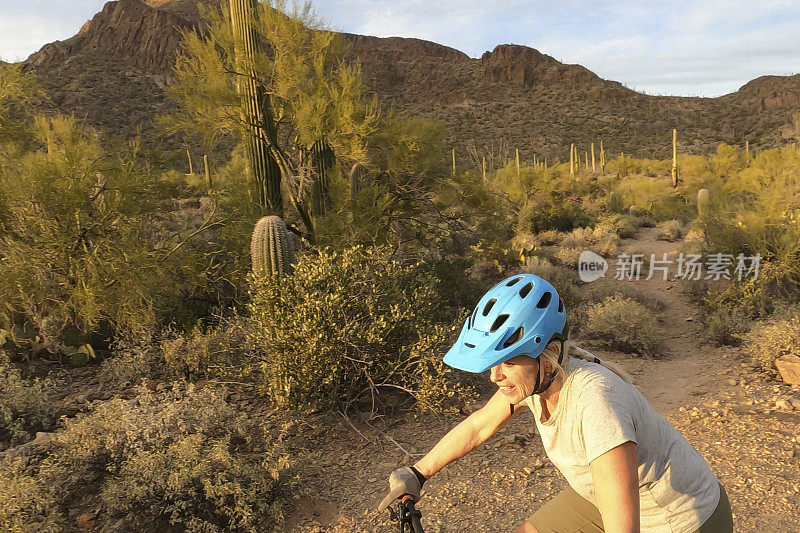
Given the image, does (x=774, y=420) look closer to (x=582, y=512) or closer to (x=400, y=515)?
(x=582, y=512)

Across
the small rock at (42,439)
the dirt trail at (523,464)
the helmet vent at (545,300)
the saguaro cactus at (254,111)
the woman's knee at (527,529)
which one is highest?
the saguaro cactus at (254,111)

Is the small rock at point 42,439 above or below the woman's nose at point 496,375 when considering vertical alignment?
below

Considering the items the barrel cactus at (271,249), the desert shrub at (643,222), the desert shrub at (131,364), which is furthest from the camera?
the desert shrub at (643,222)

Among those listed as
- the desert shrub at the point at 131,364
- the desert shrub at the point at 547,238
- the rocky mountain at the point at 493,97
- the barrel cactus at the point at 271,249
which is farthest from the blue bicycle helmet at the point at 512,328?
the rocky mountain at the point at 493,97

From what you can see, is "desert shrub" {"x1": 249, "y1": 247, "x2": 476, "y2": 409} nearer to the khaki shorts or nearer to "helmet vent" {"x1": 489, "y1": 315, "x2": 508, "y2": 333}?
the khaki shorts

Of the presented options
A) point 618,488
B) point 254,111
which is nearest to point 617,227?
point 254,111

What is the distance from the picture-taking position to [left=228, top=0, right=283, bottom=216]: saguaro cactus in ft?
24.7

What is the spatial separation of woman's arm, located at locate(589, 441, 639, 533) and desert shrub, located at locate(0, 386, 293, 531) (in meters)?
2.60

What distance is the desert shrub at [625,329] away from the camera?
22.9 ft

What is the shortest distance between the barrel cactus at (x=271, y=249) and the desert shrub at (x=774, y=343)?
5520 mm

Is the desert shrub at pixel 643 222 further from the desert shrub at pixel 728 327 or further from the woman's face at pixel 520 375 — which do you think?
the woman's face at pixel 520 375

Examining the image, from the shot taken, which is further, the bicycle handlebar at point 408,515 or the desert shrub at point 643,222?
the desert shrub at point 643,222

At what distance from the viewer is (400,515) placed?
6.45 ft

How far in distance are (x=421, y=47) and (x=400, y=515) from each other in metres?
99.2
